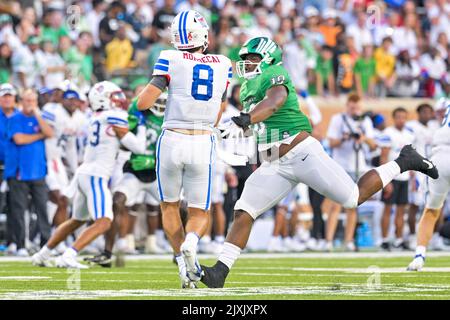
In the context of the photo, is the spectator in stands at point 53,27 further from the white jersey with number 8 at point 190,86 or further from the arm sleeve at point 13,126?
the white jersey with number 8 at point 190,86

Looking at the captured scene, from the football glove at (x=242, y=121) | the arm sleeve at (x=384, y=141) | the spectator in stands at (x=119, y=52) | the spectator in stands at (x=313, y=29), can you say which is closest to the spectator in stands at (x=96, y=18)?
the spectator in stands at (x=119, y=52)

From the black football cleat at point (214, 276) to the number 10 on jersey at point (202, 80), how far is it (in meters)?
1.30

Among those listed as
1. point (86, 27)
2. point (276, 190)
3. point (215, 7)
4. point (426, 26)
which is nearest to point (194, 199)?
point (276, 190)

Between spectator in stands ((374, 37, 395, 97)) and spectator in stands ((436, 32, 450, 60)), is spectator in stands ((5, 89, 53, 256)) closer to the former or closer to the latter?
spectator in stands ((374, 37, 395, 97))

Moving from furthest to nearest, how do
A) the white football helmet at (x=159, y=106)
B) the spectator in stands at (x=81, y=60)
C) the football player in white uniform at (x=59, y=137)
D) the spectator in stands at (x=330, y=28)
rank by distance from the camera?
the spectator in stands at (x=330, y=28) → the spectator in stands at (x=81, y=60) → the football player in white uniform at (x=59, y=137) → the white football helmet at (x=159, y=106)

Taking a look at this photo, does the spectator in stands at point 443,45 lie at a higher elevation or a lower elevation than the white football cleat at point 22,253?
higher

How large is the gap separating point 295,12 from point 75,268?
11.4 meters

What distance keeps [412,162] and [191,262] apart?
2.08 metres

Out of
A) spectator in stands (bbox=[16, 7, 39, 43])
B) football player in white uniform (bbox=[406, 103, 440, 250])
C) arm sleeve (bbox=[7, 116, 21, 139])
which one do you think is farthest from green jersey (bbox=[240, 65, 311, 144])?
spectator in stands (bbox=[16, 7, 39, 43])

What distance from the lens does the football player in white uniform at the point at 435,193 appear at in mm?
10898

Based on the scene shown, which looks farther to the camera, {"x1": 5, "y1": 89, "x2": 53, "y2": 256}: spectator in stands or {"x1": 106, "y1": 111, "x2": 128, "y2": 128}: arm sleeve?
{"x1": 5, "y1": 89, "x2": 53, "y2": 256}: spectator in stands

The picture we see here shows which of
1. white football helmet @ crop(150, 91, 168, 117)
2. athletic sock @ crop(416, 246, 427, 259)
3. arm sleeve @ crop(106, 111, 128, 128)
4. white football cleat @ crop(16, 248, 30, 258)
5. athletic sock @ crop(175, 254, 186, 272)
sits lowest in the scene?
white football cleat @ crop(16, 248, 30, 258)

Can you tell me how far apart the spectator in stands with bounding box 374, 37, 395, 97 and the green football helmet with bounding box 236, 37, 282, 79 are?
515 inches

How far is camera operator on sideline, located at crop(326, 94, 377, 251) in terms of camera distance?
16047 mm
